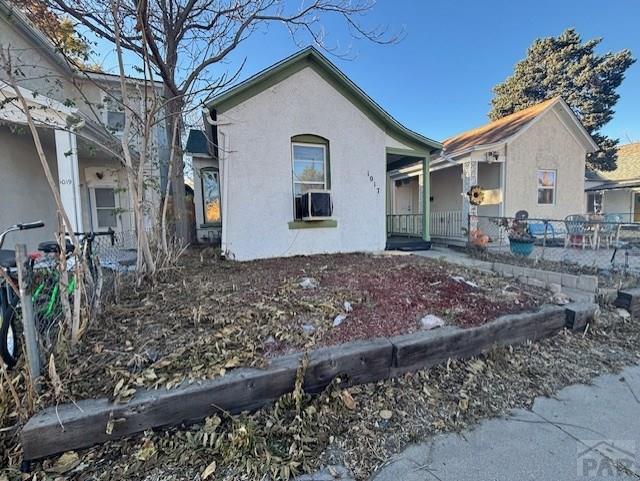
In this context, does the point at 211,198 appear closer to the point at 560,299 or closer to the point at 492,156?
the point at 560,299

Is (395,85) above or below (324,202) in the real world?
above

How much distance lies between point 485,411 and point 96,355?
291 centimetres

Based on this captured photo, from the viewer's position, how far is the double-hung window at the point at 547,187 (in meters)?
10.5

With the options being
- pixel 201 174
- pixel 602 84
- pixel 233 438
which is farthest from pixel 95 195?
pixel 602 84

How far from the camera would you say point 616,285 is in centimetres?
434

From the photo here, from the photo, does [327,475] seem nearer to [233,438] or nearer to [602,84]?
[233,438]

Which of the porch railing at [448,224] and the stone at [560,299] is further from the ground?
the porch railing at [448,224]

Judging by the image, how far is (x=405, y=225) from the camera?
11438 mm

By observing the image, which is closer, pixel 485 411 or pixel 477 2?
pixel 485 411

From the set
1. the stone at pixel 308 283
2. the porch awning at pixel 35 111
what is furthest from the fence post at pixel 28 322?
the porch awning at pixel 35 111

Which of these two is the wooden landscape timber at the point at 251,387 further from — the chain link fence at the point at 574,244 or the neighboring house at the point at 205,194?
the neighboring house at the point at 205,194

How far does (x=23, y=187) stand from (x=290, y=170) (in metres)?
5.82

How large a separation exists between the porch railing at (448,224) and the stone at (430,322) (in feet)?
22.7

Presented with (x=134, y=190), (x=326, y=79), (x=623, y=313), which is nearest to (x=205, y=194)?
(x=326, y=79)
